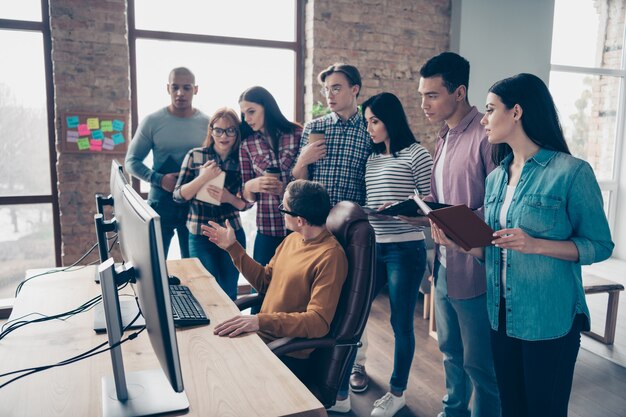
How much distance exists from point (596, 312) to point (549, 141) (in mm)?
3025

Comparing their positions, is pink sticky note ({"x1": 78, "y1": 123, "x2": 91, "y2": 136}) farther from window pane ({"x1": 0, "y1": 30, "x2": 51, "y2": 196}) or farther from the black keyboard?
the black keyboard

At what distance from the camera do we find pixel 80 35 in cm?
377

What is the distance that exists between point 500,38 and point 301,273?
13.7ft

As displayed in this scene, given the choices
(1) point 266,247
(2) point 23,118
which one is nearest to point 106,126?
(2) point 23,118

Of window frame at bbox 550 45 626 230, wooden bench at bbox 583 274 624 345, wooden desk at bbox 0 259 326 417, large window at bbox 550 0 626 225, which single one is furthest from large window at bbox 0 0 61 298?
window frame at bbox 550 45 626 230

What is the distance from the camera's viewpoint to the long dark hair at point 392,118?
2324 mm

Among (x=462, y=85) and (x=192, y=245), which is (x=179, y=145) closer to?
(x=192, y=245)

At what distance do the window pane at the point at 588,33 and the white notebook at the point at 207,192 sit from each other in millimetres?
4658

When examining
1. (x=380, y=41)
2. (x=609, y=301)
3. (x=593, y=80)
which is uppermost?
(x=380, y=41)

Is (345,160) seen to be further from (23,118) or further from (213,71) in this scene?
(23,118)

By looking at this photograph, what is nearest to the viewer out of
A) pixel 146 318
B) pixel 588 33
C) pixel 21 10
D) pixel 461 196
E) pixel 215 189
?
pixel 146 318

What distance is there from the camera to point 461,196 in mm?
1895

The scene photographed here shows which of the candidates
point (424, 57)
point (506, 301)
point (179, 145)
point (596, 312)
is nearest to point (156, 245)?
point (506, 301)

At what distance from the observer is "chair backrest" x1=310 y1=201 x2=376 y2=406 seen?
1.78 metres
